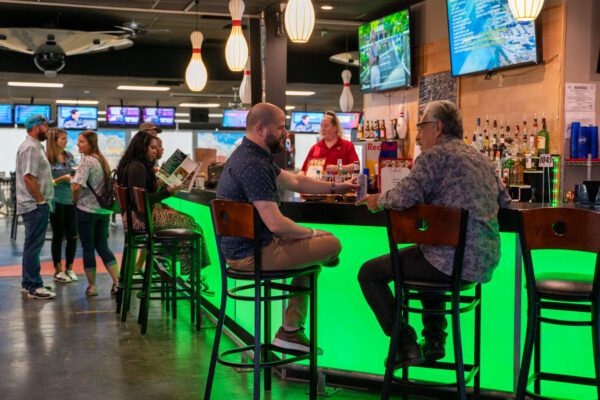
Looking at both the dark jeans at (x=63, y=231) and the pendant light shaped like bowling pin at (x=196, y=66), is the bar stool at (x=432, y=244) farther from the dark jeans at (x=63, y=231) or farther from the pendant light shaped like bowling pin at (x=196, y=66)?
the pendant light shaped like bowling pin at (x=196, y=66)

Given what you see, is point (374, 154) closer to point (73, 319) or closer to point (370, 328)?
point (370, 328)

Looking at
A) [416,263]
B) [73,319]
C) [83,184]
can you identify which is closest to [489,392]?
[416,263]

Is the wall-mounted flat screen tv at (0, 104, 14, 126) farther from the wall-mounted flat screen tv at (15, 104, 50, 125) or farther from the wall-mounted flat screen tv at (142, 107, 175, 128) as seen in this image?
the wall-mounted flat screen tv at (142, 107, 175, 128)

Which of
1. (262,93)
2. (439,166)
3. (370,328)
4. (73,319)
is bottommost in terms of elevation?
(73,319)

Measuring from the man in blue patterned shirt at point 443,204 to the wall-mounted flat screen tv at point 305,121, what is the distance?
13622mm

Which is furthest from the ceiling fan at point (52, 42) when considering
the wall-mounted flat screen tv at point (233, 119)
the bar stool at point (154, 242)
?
the wall-mounted flat screen tv at point (233, 119)

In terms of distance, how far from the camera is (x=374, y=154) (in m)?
5.35

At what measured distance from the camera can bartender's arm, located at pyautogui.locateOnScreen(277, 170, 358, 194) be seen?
4.10 m

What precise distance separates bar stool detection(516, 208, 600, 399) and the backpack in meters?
4.35

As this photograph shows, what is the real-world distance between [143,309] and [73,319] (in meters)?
0.81

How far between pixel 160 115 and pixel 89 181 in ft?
34.1

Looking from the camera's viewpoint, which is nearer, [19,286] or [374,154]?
[374,154]

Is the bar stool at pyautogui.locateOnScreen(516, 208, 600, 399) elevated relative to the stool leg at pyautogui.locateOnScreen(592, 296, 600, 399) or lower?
elevated

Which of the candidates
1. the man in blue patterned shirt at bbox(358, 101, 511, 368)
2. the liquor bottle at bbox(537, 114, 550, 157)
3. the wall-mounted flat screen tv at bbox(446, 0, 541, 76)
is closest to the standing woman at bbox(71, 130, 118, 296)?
the wall-mounted flat screen tv at bbox(446, 0, 541, 76)
